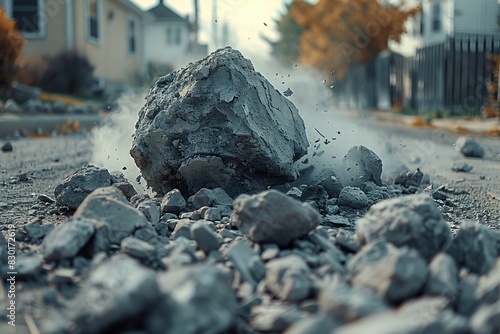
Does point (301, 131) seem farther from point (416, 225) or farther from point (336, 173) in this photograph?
point (416, 225)

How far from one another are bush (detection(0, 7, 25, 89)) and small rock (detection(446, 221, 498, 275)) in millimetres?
13490

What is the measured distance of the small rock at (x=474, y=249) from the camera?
91.0 inches

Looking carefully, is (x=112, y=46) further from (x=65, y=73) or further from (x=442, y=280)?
(x=442, y=280)

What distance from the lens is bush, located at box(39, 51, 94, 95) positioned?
19500mm

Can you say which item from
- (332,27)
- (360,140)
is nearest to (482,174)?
(360,140)

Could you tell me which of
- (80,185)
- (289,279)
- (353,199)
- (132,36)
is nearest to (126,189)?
(80,185)

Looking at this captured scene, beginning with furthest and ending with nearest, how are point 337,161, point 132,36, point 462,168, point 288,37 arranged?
point 288,37, point 132,36, point 462,168, point 337,161

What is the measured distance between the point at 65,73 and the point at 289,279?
1907cm

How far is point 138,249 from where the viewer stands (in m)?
2.46

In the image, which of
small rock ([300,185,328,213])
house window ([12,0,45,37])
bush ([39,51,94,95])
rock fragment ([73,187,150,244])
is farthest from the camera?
house window ([12,0,45,37])

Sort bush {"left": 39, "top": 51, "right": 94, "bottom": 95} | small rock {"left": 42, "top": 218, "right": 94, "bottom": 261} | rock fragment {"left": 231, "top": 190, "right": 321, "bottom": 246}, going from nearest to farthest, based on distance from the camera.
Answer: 1. small rock {"left": 42, "top": 218, "right": 94, "bottom": 261}
2. rock fragment {"left": 231, "top": 190, "right": 321, "bottom": 246}
3. bush {"left": 39, "top": 51, "right": 94, "bottom": 95}

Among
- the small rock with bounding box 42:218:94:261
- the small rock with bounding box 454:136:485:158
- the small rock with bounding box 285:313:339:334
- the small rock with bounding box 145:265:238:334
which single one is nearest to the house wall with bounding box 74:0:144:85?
the small rock with bounding box 454:136:485:158

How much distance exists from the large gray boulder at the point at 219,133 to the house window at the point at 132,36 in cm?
2609

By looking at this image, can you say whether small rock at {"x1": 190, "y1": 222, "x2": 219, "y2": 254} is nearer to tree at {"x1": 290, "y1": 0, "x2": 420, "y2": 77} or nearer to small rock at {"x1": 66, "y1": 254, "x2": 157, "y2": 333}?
small rock at {"x1": 66, "y1": 254, "x2": 157, "y2": 333}
